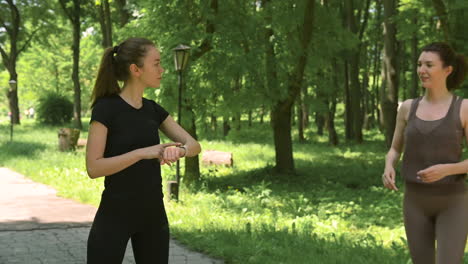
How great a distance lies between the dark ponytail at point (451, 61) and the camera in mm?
3385

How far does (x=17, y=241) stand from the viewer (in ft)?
23.8

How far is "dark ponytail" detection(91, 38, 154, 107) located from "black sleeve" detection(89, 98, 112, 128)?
0.08 meters

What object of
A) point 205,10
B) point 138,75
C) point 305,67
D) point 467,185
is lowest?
point 467,185

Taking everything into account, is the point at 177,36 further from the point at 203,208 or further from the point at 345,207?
the point at 345,207

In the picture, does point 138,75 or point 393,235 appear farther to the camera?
point 393,235

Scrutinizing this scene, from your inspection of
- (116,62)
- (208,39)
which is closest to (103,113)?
(116,62)

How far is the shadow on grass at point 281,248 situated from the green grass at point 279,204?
0.01 metres

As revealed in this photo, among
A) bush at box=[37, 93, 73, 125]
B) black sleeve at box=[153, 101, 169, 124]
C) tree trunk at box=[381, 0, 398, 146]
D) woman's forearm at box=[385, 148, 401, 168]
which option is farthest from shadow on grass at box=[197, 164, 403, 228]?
bush at box=[37, 93, 73, 125]

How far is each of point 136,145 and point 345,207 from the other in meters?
9.63

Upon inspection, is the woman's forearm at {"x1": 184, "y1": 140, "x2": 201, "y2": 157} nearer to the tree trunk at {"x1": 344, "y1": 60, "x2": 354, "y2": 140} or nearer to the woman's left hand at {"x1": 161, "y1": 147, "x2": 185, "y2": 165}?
the woman's left hand at {"x1": 161, "y1": 147, "x2": 185, "y2": 165}

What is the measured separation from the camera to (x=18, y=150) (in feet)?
66.3

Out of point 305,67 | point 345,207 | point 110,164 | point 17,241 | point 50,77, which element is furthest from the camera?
point 50,77

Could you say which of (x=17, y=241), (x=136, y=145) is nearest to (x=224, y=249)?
(x=17, y=241)

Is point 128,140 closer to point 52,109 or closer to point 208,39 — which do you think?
point 208,39
